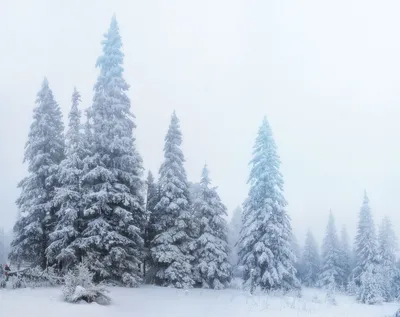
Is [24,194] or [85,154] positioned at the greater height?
[85,154]

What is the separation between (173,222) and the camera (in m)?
28.1

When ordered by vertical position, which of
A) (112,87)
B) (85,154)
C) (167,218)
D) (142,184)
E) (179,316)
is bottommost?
(179,316)

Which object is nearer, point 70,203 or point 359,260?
point 70,203

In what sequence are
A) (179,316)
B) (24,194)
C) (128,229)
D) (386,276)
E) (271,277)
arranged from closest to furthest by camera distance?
(179,316), (128,229), (24,194), (271,277), (386,276)

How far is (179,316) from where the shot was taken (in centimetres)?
1272

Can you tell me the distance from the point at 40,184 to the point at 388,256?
44825 millimetres

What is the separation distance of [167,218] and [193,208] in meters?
3.77

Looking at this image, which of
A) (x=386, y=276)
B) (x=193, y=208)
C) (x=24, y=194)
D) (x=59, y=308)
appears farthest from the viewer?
(x=386, y=276)

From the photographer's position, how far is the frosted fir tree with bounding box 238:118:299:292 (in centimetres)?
2750

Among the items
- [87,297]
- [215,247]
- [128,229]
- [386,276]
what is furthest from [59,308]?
[386,276]

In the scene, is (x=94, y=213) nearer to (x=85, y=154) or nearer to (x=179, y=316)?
(x=85, y=154)

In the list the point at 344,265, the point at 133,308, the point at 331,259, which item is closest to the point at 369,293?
the point at 331,259

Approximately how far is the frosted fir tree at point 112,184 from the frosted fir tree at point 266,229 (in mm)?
8328

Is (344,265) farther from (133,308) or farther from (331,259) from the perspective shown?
(133,308)
